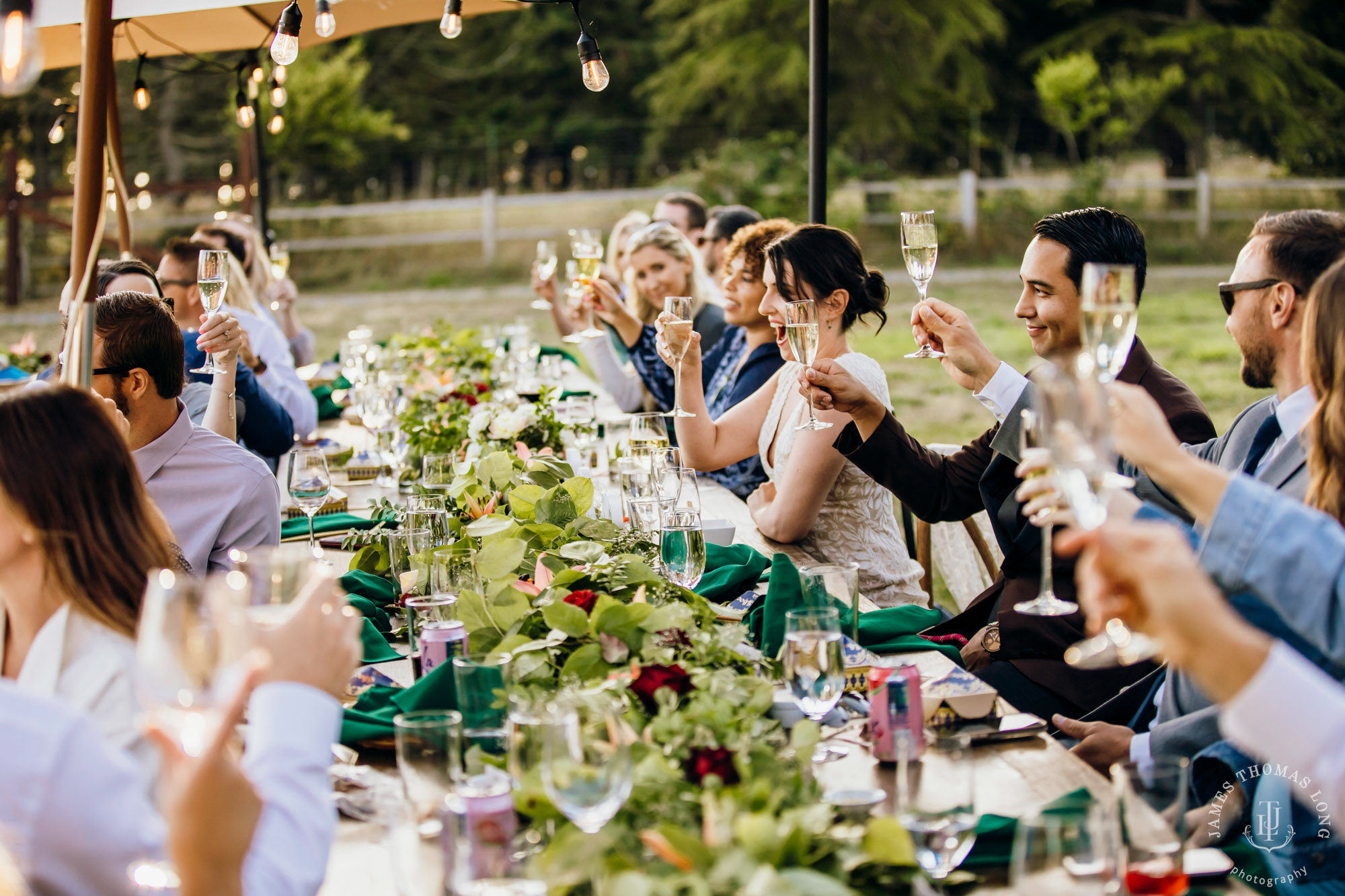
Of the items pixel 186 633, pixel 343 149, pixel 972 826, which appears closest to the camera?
pixel 186 633

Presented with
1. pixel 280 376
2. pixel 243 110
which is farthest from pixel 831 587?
pixel 243 110

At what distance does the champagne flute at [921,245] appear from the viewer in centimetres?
259

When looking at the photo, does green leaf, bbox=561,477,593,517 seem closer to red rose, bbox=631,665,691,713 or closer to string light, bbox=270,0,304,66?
red rose, bbox=631,665,691,713

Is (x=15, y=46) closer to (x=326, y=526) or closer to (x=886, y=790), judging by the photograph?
(x=886, y=790)

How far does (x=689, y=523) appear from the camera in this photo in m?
2.04

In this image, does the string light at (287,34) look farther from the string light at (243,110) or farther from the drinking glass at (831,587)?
the string light at (243,110)

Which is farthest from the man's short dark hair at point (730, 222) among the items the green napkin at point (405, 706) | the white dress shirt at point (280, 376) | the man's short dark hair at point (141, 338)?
the green napkin at point (405, 706)

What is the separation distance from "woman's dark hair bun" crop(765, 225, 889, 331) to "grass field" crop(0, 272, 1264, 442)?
4.86 metres

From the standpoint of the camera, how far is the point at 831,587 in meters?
1.72

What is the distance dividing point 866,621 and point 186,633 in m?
1.23

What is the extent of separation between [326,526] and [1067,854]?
7.47 feet

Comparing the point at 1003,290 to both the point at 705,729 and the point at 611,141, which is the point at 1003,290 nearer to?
the point at 611,141

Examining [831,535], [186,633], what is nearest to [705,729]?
[186,633]

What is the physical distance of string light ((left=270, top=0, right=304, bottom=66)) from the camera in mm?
2990
